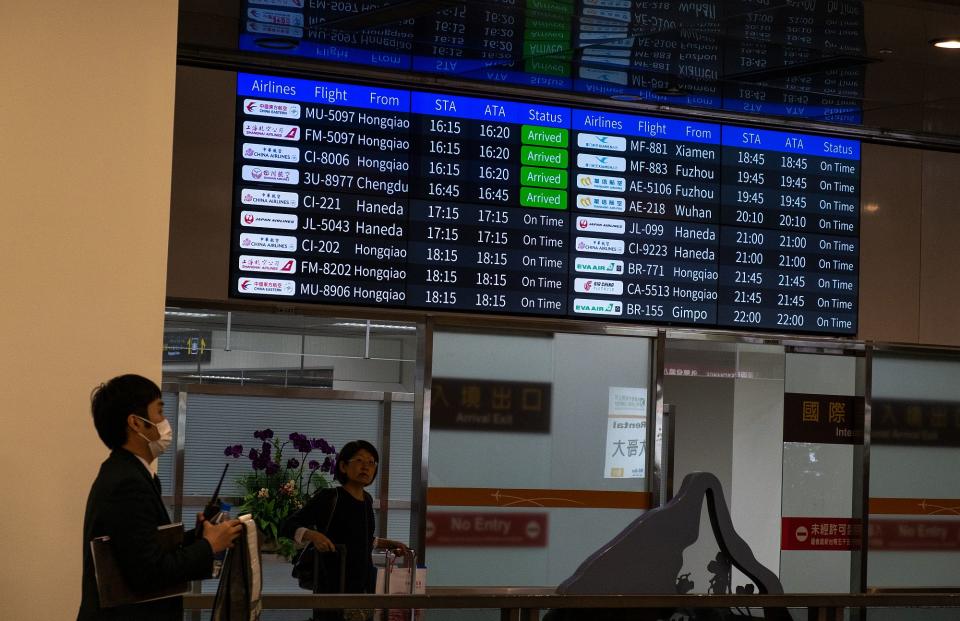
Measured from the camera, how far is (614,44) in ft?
16.3

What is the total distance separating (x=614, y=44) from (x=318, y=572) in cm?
227

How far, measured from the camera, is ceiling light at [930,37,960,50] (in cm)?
462

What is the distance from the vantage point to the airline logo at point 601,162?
19.0ft

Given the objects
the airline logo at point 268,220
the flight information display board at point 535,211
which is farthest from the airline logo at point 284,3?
the airline logo at point 268,220

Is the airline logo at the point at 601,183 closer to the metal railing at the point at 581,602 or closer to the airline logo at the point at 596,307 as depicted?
the airline logo at the point at 596,307

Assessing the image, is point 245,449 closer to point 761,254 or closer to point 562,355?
point 562,355

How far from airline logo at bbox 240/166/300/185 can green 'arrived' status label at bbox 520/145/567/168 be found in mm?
1012

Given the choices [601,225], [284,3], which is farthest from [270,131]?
[601,225]

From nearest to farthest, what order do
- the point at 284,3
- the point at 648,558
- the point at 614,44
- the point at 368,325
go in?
the point at 648,558
the point at 284,3
the point at 614,44
the point at 368,325

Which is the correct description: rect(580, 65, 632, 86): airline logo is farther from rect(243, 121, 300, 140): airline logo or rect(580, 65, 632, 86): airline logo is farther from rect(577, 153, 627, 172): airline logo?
rect(243, 121, 300, 140): airline logo

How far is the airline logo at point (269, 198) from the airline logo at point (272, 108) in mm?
322

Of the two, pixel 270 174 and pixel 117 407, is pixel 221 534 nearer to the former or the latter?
pixel 117 407

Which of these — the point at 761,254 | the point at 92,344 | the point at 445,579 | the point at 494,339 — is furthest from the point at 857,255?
the point at 92,344

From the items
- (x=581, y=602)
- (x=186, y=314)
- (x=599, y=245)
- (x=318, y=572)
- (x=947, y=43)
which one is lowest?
(x=318, y=572)
